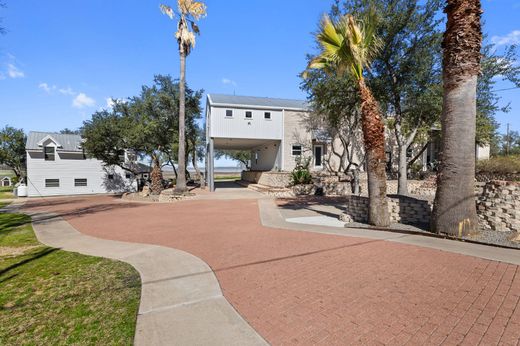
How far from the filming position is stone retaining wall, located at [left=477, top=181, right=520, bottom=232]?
672cm

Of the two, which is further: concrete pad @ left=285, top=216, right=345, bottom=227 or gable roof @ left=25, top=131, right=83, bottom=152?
gable roof @ left=25, top=131, right=83, bottom=152

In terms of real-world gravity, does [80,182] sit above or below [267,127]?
below

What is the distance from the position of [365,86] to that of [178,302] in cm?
761

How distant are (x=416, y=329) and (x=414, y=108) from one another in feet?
42.4

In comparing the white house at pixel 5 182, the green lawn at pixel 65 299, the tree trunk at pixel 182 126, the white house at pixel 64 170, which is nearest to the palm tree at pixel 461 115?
the green lawn at pixel 65 299

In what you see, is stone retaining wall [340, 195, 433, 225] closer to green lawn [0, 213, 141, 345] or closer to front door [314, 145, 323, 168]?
green lawn [0, 213, 141, 345]

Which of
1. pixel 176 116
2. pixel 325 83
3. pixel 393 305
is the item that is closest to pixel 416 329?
pixel 393 305

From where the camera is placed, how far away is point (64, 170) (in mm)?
26844

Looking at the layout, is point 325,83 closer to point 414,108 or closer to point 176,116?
point 414,108

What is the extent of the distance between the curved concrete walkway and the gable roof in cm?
2550

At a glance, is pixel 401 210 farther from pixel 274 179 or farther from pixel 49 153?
pixel 49 153

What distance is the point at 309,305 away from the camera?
3.59 meters

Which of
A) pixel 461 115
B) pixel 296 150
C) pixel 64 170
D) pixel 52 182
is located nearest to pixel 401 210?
pixel 461 115

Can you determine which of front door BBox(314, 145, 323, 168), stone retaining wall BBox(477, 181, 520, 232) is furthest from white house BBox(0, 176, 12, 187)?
stone retaining wall BBox(477, 181, 520, 232)
